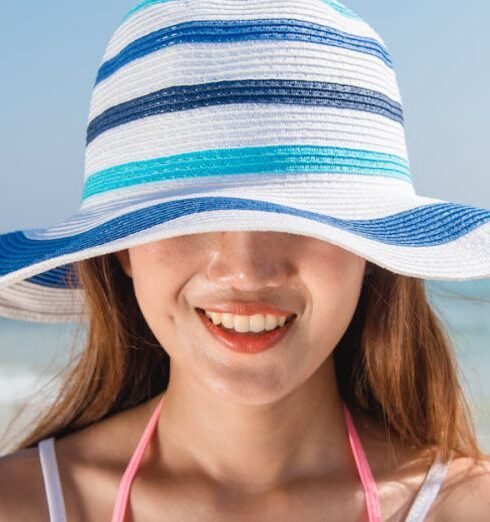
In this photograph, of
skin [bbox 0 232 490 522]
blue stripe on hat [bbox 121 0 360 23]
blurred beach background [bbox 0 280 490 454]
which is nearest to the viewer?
skin [bbox 0 232 490 522]

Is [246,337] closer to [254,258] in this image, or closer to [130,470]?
[254,258]

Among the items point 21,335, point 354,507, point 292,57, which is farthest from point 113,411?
point 21,335

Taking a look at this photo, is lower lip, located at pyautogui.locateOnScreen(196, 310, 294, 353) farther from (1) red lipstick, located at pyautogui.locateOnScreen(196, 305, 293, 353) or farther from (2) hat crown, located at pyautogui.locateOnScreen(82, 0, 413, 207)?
(2) hat crown, located at pyautogui.locateOnScreen(82, 0, 413, 207)

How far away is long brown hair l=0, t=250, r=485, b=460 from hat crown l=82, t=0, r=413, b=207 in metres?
0.33

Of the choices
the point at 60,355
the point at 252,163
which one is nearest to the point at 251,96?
the point at 252,163

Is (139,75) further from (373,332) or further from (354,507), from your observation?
(354,507)

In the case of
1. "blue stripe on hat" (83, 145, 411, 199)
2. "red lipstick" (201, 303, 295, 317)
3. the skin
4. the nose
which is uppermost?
"blue stripe on hat" (83, 145, 411, 199)

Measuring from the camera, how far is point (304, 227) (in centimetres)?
151

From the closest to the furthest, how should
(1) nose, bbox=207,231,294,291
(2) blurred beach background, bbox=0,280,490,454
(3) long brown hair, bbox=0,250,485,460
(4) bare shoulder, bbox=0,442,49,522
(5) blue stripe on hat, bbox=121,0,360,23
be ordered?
(1) nose, bbox=207,231,294,291, (5) blue stripe on hat, bbox=121,0,360,23, (4) bare shoulder, bbox=0,442,49,522, (3) long brown hair, bbox=0,250,485,460, (2) blurred beach background, bbox=0,280,490,454

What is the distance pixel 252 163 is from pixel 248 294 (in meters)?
0.23

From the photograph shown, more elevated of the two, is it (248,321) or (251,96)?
(251,96)

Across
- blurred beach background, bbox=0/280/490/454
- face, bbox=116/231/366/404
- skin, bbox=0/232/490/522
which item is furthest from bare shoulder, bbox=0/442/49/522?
blurred beach background, bbox=0/280/490/454

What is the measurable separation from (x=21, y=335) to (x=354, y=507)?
9749 mm

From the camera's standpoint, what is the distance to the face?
1684mm
